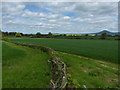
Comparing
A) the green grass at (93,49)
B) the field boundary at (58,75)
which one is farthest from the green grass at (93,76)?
the green grass at (93,49)

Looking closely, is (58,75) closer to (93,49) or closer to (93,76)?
(93,76)

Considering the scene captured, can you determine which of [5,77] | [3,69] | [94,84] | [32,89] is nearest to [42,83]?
[32,89]

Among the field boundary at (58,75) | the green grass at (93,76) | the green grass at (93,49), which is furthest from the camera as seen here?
the green grass at (93,49)

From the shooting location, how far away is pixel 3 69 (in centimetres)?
677

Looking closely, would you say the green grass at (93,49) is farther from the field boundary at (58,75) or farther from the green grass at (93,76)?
the field boundary at (58,75)

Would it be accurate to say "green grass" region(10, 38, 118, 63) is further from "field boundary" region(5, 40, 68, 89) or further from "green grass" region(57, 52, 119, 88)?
"field boundary" region(5, 40, 68, 89)

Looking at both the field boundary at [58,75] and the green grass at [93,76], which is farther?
the green grass at [93,76]

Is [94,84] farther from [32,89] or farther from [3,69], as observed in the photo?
[3,69]

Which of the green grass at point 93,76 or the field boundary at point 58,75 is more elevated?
the field boundary at point 58,75

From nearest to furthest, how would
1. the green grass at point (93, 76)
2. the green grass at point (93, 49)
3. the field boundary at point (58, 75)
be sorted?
the field boundary at point (58, 75) < the green grass at point (93, 76) < the green grass at point (93, 49)

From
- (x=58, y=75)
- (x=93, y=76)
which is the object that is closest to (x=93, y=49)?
(x=93, y=76)

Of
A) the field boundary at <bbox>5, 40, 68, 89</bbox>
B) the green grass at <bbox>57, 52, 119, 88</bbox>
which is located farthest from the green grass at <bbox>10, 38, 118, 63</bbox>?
the field boundary at <bbox>5, 40, 68, 89</bbox>

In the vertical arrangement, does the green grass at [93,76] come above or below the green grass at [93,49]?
below

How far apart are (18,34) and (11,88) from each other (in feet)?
306
